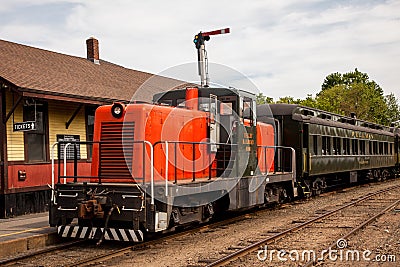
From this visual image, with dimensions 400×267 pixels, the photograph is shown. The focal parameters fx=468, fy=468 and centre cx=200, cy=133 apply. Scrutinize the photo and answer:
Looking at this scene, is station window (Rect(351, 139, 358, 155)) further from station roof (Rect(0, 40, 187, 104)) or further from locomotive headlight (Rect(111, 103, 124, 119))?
locomotive headlight (Rect(111, 103, 124, 119))

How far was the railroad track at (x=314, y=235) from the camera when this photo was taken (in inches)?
311

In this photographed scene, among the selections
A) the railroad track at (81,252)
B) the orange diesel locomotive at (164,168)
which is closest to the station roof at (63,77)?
the orange diesel locomotive at (164,168)

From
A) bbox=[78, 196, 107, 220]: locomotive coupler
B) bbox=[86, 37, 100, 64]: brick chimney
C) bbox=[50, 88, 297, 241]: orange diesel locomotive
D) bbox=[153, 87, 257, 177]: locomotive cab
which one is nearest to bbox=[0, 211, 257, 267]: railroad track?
bbox=[50, 88, 297, 241]: orange diesel locomotive

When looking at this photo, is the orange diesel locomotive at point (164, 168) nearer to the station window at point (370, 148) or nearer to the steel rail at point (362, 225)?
the steel rail at point (362, 225)

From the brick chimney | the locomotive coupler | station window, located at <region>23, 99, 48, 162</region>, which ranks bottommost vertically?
the locomotive coupler

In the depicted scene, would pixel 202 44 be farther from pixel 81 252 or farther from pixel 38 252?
pixel 38 252

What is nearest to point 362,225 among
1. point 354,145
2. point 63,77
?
point 63,77

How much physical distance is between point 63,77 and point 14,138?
339 centimetres

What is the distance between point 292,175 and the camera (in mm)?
14594

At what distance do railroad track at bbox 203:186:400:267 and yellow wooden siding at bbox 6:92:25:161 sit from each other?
723 centimetres

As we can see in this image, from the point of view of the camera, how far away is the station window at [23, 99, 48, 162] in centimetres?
1343

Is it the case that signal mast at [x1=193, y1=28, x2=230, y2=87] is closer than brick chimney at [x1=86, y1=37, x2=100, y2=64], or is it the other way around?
signal mast at [x1=193, y1=28, x2=230, y2=87]

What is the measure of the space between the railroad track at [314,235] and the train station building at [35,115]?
666cm

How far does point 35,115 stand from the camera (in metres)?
13.2
